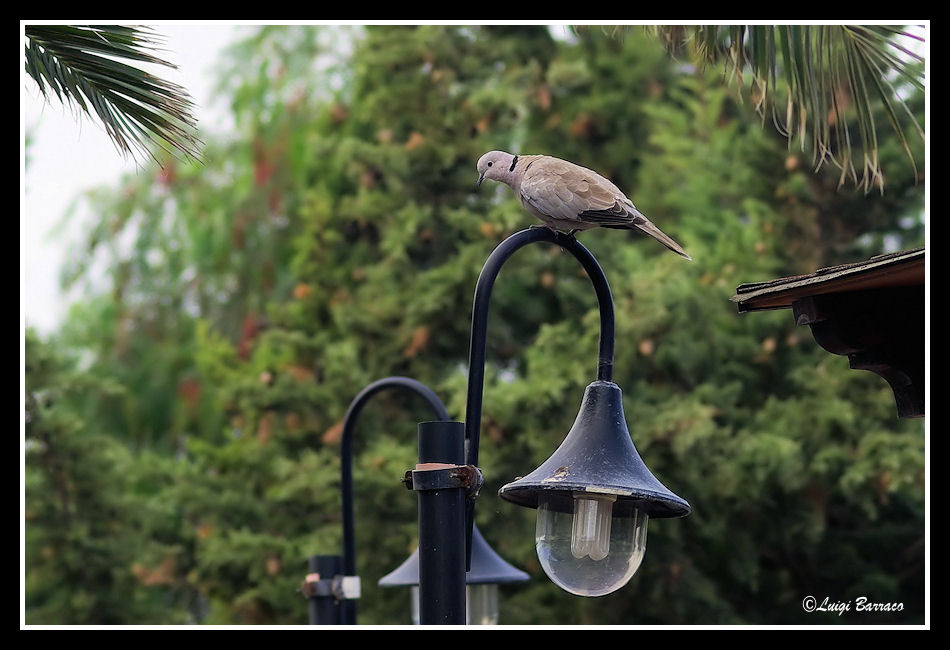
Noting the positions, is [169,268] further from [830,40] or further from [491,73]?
[830,40]

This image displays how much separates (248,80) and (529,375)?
605 centimetres

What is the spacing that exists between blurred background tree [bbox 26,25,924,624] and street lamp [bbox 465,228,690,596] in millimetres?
6018

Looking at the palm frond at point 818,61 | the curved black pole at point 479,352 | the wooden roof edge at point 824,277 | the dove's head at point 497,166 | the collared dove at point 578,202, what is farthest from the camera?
the palm frond at point 818,61

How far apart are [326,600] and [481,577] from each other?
2.08ft

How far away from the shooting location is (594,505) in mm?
3074

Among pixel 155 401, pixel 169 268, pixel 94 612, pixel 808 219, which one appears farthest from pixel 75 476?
pixel 808 219

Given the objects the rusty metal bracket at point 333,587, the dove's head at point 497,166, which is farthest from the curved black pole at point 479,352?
the rusty metal bracket at point 333,587

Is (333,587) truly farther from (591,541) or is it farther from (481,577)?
(591,541)

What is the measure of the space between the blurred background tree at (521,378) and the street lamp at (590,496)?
6.02 m

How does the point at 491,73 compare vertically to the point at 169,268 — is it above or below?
above

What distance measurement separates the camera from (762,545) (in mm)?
9766

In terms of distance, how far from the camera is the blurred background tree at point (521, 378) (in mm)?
9523

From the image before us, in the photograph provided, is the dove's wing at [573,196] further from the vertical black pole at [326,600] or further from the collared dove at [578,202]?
the vertical black pole at [326,600]

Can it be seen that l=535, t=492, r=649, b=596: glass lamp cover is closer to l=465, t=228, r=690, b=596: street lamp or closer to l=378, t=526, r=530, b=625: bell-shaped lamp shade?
l=465, t=228, r=690, b=596: street lamp
